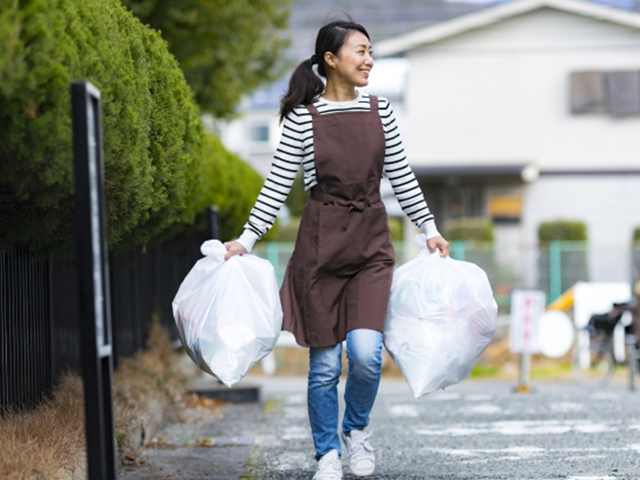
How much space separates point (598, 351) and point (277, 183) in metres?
9.85

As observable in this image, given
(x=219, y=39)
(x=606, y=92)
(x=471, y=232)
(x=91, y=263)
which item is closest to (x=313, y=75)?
(x=91, y=263)

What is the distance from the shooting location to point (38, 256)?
16.1 feet

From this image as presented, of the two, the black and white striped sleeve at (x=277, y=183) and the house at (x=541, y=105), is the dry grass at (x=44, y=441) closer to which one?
the black and white striped sleeve at (x=277, y=183)

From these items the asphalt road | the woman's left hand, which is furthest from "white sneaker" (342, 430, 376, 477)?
the woman's left hand

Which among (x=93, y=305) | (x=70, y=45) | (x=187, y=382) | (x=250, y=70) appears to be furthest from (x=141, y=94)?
(x=250, y=70)

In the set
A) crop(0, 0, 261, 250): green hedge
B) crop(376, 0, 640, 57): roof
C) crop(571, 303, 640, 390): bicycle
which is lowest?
crop(571, 303, 640, 390): bicycle

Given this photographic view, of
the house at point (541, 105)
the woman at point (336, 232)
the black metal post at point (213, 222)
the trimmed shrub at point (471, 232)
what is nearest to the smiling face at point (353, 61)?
the woman at point (336, 232)

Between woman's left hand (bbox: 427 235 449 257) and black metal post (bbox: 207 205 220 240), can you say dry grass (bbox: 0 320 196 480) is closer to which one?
black metal post (bbox: 207 205 220 240)

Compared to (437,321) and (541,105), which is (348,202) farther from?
(541,105)

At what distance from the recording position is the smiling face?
427 centimetres

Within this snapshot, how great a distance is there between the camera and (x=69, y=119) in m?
3.32

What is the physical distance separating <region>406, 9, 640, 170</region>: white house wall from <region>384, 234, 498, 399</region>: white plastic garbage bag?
18.7 metres

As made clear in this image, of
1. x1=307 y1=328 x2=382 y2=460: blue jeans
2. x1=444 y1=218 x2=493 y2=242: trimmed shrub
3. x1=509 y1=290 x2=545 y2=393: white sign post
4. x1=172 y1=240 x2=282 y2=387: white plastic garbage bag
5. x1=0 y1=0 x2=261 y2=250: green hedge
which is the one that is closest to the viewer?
x1=0 y1=0 x2=261 y2=250: green hedge

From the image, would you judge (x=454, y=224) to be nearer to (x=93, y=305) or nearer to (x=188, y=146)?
(x=188, y=146)
